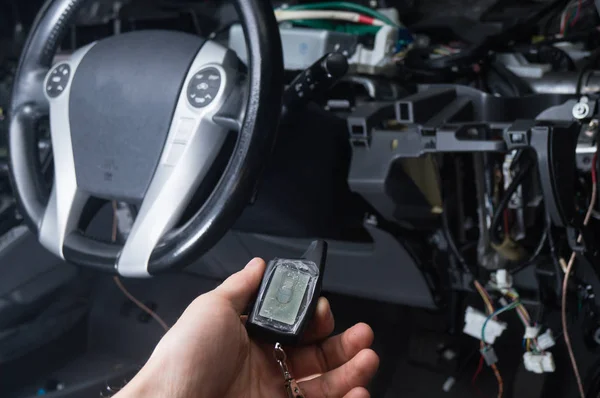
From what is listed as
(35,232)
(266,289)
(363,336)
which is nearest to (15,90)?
(35,232)

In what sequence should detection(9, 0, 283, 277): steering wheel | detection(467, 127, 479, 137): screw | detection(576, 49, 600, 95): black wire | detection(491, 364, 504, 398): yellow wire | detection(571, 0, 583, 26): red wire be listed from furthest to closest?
detection(571, 0, 583, 26): red wire, detection(491, 364, 504, 398): yellow wire, detection(576, 49, 600, 95): black wire, detection(467, 127, 479, 137): screw, detection(9, 0, 283, 277): steering wheel

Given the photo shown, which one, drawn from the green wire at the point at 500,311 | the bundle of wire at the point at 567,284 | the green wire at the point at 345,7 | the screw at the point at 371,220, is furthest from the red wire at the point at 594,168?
the green wire at the point at 345,7

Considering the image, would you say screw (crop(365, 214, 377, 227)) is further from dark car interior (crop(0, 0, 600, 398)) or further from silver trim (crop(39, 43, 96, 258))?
silver trim (crop(39, 43, 96, 258))

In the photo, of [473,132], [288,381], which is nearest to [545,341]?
[473,132]

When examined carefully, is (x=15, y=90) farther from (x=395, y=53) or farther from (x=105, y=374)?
(x=395, y=53)

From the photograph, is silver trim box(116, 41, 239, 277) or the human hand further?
silver trim box(116, 41, 239, 277)

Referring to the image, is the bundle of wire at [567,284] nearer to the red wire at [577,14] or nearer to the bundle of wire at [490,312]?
the bundle of wire at [490,312]

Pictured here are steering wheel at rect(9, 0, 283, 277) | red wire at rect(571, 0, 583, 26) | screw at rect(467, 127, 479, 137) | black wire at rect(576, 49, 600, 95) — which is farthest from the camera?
red wire at rect(571, 0, 583, 26)

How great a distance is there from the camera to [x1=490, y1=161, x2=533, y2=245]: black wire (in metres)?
0.94

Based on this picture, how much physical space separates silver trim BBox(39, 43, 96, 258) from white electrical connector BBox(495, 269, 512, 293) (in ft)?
2.25

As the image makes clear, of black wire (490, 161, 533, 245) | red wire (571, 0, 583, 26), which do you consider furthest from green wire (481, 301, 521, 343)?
red wire (571, 0, 583, 26)

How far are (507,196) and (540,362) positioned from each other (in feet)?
1.00

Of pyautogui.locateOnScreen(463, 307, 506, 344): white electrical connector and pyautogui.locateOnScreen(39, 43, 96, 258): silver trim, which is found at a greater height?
pyautogui.locateOnScreen(39, 43, 96, 258): silver trim

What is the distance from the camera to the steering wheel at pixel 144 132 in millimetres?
835
